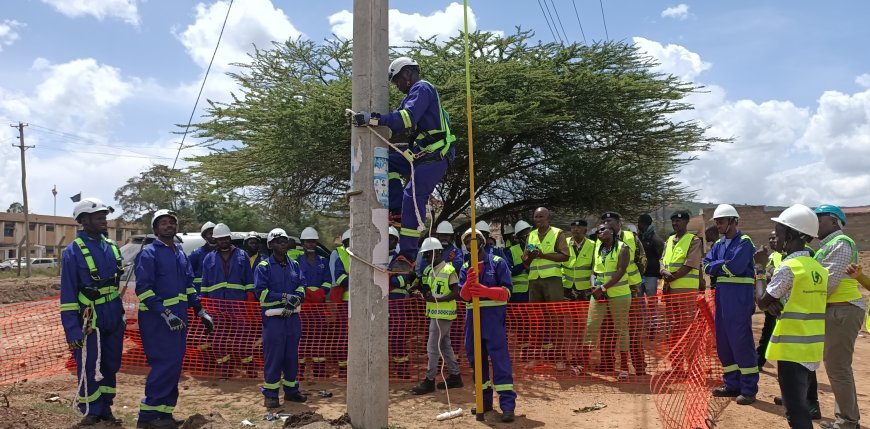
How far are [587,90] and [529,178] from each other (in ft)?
8.51

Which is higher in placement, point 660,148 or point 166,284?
point 660,148

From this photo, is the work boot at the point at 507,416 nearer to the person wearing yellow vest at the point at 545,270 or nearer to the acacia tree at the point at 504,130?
the person wearing yellow vest at the point at 545,270

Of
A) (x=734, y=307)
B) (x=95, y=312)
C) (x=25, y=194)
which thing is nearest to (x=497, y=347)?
(x=734, y=307)

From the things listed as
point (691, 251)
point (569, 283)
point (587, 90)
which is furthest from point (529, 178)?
point (691, 251)

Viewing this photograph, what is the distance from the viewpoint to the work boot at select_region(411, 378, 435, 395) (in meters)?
7.40

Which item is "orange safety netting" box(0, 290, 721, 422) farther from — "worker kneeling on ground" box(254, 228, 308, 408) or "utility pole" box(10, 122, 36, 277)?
"utility pole" box(10, 122, 36, 277)

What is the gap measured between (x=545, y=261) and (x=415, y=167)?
4.13 m

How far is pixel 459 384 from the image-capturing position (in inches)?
301

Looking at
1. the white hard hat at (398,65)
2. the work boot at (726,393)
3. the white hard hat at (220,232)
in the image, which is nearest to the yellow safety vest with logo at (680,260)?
the work boot at (726,393)

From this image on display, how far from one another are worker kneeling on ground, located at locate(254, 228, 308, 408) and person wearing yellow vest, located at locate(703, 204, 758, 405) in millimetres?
4763

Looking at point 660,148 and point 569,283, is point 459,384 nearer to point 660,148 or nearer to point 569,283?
point 569,283

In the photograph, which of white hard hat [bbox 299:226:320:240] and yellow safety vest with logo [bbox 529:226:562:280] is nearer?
yellow safety vest with logo [bbox 529:226:562:280]

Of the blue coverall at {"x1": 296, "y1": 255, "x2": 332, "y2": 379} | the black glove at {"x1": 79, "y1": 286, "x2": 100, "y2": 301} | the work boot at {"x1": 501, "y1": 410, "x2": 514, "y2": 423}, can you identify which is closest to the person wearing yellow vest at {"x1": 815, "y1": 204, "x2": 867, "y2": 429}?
the work boot at {"x1": 501, "y1": 410, "x2": 514, "y2": 423}

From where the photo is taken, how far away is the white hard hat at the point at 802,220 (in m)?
4.55
